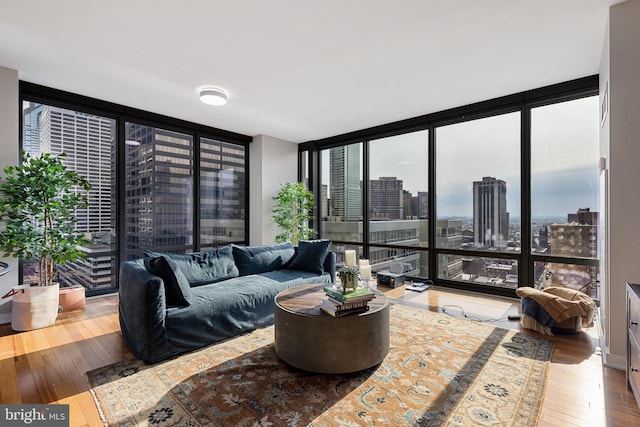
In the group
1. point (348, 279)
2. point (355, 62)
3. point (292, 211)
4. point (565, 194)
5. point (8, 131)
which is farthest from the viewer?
point (292, 211)

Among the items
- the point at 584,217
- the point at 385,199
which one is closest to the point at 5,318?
the point at 385,199

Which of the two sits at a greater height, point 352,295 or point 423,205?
point 423,205

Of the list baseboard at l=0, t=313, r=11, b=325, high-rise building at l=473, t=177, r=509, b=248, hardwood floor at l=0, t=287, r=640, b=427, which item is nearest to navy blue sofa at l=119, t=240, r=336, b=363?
hardwood floor at l=0, t=287, r=640, b=427

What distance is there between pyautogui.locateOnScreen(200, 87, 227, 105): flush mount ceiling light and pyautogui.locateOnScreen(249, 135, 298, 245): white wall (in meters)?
2.00

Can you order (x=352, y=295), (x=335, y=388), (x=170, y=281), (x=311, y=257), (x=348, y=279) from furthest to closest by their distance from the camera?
(x=311, y=257), (x=170, y=281), (x=348, y=279), (x=352, y=295), (x=335, y=388)

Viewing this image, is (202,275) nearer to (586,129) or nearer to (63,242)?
(63,242)

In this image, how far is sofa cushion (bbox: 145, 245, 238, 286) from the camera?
3221 millimetres

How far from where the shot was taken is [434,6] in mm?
2369

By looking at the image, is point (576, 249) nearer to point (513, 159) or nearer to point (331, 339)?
point (513, 159)

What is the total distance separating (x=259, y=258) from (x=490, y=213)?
3.28 meters

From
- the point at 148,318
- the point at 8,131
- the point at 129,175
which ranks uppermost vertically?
the point at 8,131

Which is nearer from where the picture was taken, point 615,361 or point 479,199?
point 615,361

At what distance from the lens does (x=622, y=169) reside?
240 cm

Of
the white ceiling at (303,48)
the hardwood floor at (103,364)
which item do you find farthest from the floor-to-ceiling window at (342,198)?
the hardwood floor at (103,364)
